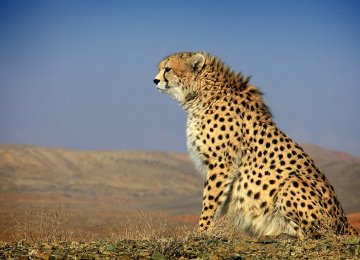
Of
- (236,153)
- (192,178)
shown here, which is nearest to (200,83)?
(236,153)

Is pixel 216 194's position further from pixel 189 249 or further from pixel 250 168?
pixel 189 249

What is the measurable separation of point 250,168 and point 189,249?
1666 millimetres

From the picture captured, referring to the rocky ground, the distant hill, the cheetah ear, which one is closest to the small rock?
the rocky ground

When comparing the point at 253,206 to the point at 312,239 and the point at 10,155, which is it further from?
→ the point at 10,155

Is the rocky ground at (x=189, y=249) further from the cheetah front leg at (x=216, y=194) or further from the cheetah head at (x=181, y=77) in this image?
the cheetah head at (x=181, y=77)

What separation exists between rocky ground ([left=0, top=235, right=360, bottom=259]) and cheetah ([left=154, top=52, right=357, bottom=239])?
570 millimetres

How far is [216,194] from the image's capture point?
7.32 m

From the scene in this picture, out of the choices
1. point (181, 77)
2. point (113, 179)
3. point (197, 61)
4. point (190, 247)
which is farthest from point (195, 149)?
point (113, 179)

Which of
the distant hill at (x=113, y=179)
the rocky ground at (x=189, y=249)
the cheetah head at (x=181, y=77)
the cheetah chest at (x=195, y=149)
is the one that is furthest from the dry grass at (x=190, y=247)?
the distant hill at (x=113, y=179)

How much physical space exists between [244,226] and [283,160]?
0.84 m

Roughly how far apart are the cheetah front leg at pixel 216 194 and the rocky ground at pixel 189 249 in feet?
2.75

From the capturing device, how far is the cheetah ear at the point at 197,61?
321 inches

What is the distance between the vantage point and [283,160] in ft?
23.6

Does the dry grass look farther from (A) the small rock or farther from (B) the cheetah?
(B) the cheetah
